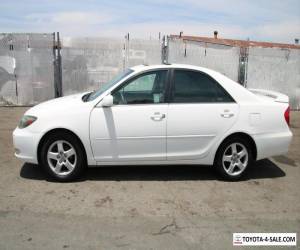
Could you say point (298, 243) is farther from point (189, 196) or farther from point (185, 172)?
point (185, 172)

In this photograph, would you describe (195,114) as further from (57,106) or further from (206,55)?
(206,55)

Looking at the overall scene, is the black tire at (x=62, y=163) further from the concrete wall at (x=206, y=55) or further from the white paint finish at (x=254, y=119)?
the concrete wall at (x=206, y=55)

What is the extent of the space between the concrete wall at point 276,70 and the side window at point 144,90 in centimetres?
809

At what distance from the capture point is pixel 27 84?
1236cm

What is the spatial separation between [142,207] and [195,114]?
1552mm

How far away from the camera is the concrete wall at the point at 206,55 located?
1277 cm

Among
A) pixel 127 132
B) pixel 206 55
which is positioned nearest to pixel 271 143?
pixel 127 132

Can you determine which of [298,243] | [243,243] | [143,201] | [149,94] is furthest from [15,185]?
[298,243]

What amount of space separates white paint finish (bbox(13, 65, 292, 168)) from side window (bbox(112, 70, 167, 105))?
0.29 feet

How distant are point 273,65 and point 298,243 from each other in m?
9.79

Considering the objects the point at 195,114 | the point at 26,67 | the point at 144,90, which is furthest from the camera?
the point at 26,67

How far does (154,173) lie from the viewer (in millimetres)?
5855

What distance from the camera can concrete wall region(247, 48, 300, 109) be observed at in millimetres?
12695

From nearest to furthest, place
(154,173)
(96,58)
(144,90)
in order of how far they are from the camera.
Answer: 1. (144,90)
2. (154,173)
3. (96,58)
